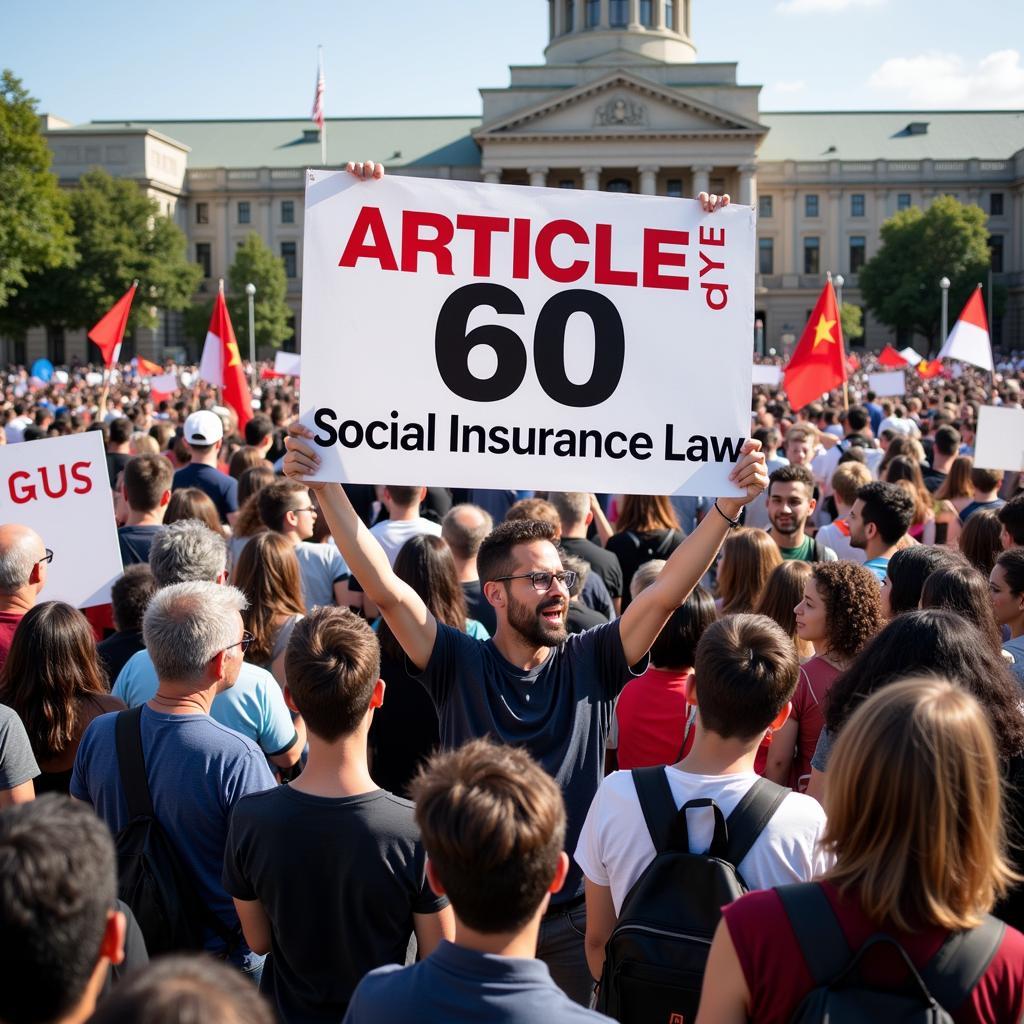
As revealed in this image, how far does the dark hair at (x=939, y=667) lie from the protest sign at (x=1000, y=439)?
485 cm

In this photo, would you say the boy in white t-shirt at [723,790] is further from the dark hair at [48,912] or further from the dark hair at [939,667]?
the dark hair at [48,912]

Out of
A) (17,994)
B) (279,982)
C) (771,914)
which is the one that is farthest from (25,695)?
(771,914)

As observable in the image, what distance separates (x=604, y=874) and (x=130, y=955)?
1135mm

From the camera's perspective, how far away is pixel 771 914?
7.38ft

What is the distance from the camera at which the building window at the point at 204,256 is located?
88.2 m

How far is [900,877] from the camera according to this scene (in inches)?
87.2

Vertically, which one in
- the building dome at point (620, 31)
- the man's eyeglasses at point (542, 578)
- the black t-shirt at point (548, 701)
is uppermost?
the building dome at point (620, 31)

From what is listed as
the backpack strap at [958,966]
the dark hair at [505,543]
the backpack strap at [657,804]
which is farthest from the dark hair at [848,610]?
the backpack strap at [958,966]

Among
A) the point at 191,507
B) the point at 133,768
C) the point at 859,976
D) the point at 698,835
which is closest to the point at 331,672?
the point at 133,768

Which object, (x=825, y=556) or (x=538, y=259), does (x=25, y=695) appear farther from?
(x=825, y=556)

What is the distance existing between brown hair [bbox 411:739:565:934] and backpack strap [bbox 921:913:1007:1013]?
0.71 metres

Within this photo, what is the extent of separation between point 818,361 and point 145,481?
26.8 ft

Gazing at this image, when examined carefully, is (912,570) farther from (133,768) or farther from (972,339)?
(972,339)

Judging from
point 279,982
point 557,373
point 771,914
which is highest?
point 557,373
